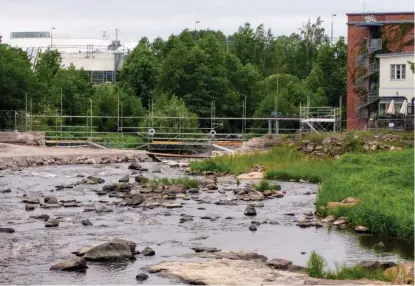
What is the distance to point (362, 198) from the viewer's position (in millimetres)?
30203

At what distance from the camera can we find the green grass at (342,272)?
19.5m

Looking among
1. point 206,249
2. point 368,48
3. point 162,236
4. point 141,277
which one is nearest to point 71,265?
point 141,277

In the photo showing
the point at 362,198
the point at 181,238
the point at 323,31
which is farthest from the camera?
the point at 323,31

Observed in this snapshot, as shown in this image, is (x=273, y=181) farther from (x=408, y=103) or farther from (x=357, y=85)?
(x=357, y=85)

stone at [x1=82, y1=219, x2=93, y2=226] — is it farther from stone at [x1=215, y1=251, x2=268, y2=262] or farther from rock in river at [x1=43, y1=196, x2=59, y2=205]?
stone at [x1=215, y1=251, x2=268, y2=262]

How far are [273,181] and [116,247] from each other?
22320mm

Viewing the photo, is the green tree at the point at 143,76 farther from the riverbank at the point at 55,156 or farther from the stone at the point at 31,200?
the stone at the point at 31,200

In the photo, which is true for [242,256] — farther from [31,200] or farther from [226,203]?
[31,200]

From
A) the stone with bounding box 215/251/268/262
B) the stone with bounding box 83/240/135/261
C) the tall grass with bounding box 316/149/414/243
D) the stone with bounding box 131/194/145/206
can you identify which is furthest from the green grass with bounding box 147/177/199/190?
the stone with bounding box 215/251/268/262

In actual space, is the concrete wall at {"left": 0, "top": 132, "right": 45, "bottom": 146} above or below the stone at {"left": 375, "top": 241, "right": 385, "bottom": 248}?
above

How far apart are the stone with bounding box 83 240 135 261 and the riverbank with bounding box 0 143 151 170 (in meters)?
32.2

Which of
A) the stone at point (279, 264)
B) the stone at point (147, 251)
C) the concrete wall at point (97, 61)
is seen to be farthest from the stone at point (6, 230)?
the concrete wall at point (97, 61)

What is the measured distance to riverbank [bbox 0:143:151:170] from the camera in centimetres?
5575

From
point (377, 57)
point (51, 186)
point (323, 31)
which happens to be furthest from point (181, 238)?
point (323, 31)
